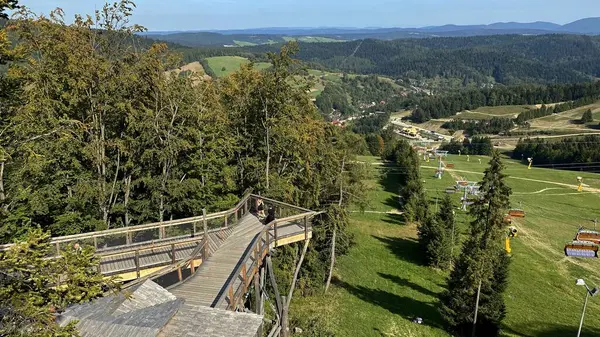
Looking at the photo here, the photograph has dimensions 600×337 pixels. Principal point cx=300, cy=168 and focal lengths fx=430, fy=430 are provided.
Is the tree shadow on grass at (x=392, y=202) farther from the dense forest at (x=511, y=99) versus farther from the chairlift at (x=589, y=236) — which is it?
the dense forest at (x=511, y=99)

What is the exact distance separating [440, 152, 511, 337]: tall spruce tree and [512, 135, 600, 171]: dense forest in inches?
3141

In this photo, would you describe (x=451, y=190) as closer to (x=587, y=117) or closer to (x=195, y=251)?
(x=195, y=251)

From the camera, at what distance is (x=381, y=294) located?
33.8 m

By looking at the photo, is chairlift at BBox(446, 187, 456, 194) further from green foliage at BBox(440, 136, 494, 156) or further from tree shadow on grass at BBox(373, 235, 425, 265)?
green foliage at BBox(440, 136, 494, 156)

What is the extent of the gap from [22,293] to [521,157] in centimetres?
11503

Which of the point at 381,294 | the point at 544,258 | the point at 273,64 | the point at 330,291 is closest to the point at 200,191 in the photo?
the point at 273,64

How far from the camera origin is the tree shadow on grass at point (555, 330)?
94.1ft

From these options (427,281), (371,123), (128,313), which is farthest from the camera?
(371,123)

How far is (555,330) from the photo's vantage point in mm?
29359

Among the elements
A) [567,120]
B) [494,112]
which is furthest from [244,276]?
[494,112]

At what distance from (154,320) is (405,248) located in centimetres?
3676

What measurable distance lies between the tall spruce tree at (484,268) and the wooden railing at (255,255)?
429 inches

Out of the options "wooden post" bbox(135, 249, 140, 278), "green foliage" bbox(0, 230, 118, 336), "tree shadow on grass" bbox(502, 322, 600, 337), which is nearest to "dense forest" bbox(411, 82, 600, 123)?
"tree shadow on grass" bbox(502, 322, 600, 337)

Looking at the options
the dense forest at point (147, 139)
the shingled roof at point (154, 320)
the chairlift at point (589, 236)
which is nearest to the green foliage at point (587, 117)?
the chairlift at point (589, 236)
